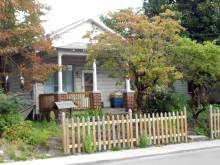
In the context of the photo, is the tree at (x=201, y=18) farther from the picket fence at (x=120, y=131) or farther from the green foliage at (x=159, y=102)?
the picket fence at (x=120, y=131)

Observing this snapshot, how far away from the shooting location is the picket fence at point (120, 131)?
52.2ft

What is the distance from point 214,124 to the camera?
20.4 metres

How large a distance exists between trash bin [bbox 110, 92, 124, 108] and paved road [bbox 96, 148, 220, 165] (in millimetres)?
13354

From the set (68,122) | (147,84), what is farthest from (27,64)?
(68,122)

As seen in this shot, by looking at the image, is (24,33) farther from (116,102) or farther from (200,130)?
(116,102)

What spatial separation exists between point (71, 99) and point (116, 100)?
4.46 meters

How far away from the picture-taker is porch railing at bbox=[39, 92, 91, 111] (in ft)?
82.9

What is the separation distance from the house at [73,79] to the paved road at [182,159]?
10168 mm

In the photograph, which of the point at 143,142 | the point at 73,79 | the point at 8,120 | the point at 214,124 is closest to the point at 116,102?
the point at 73,79

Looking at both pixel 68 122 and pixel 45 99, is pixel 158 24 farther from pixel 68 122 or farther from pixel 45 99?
pixel 45 99

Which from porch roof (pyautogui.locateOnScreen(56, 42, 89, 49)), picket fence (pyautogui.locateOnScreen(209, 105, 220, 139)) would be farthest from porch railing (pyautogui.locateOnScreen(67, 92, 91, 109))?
picket fence (pyautogui.locateOnScreen(209, 105, 220, 139))

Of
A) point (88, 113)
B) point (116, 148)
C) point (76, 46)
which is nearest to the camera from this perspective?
point (116, 148)

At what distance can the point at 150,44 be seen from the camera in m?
19.6

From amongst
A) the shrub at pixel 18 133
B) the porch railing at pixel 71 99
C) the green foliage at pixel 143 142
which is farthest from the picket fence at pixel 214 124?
the shrub at pixel 18 133
